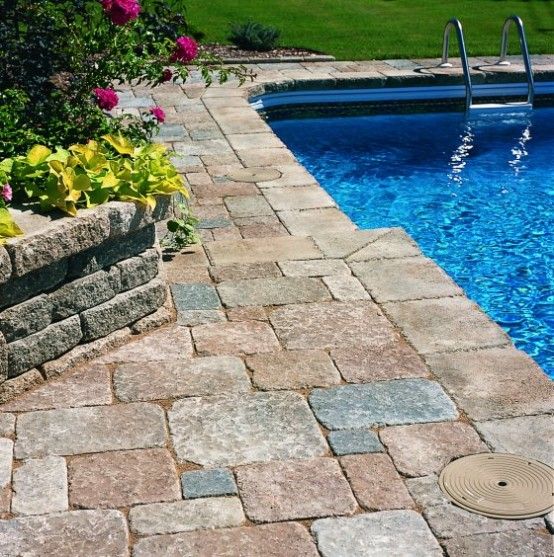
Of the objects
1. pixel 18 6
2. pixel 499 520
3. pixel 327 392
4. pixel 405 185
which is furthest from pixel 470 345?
pixel 405 185

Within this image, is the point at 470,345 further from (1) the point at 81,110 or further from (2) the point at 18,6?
(2) the point at 18,6

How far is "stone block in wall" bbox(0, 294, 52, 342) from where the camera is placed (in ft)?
14.3

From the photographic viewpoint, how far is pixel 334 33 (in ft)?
48.5

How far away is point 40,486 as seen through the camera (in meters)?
3.79

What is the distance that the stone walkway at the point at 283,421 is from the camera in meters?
3.51

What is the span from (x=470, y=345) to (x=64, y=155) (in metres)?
2.32

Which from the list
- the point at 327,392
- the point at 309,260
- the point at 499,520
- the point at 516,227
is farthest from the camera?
the point at 516,227

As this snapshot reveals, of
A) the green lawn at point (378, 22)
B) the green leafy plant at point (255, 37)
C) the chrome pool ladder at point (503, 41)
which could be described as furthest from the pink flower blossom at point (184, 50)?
the green leafy plant at point (255, 37)

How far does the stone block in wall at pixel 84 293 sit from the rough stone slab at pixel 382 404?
120 centimetres

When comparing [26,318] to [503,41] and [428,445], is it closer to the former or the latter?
[428,445]

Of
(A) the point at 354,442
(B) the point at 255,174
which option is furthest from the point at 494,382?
(B) the point at 255,174

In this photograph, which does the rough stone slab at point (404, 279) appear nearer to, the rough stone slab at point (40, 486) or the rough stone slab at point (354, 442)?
the rough stone slab at point (354, 442)

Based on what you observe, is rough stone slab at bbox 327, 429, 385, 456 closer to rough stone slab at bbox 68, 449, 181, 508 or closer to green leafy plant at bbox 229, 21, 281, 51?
rough stone slab at bbox 68, 449, 181, 508

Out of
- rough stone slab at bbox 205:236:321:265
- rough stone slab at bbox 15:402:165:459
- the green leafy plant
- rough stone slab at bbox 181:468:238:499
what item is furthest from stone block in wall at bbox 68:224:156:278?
the green leafy plant
